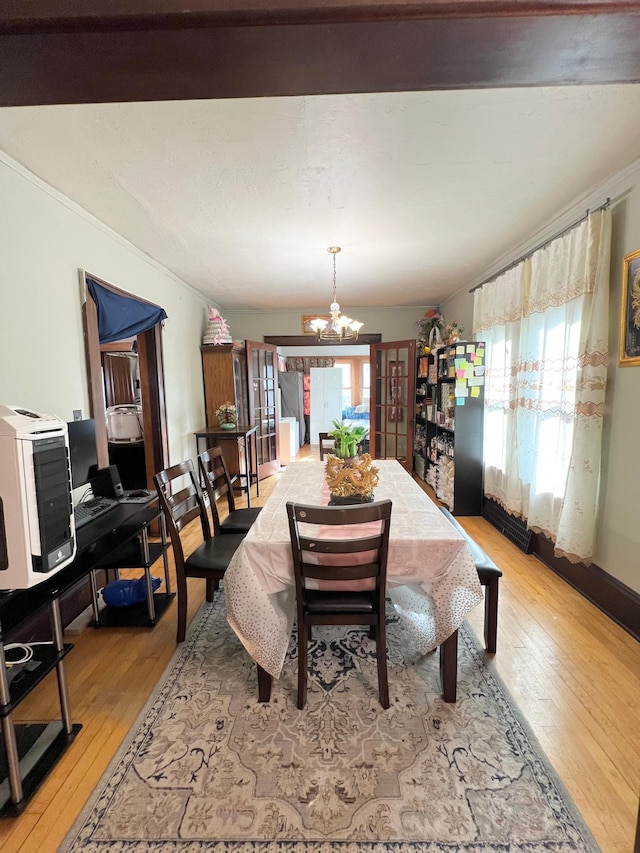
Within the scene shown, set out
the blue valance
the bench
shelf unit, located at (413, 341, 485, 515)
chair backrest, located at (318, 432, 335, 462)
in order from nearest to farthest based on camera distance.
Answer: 1. the bench
2. the blue valance
3. chair backrest, located at (318, 432, 335, 462)
4. shelf unit, located at (413, 341, 485, 515)

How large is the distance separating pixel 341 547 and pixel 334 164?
1.90m

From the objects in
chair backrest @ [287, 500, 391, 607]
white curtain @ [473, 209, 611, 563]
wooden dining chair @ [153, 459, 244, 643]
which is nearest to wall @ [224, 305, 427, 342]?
white curtain @ [473, 209, 611, 563]

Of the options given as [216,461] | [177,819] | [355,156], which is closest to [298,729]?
[177,819]

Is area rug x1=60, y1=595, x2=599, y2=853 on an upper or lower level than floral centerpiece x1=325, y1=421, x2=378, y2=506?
lower

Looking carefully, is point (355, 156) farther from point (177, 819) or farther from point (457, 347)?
point (177, 819)

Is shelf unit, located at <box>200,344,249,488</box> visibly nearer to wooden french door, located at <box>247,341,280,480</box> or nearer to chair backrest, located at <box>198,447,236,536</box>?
wooden french door, located at <box>247,341,280,480</box>

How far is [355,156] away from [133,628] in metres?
2.89

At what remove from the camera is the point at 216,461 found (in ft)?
8.71

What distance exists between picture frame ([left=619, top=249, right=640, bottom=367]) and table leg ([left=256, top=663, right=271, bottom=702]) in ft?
8.15

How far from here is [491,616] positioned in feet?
6.16

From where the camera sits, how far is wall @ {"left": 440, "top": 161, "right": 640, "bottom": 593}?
79.1 inches

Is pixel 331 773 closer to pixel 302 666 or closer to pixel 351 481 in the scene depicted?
pixel 302 666

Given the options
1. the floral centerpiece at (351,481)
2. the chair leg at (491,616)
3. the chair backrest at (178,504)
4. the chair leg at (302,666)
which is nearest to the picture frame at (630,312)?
the chair leg at (491,616)

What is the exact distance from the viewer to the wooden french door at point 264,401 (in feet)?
16.6
